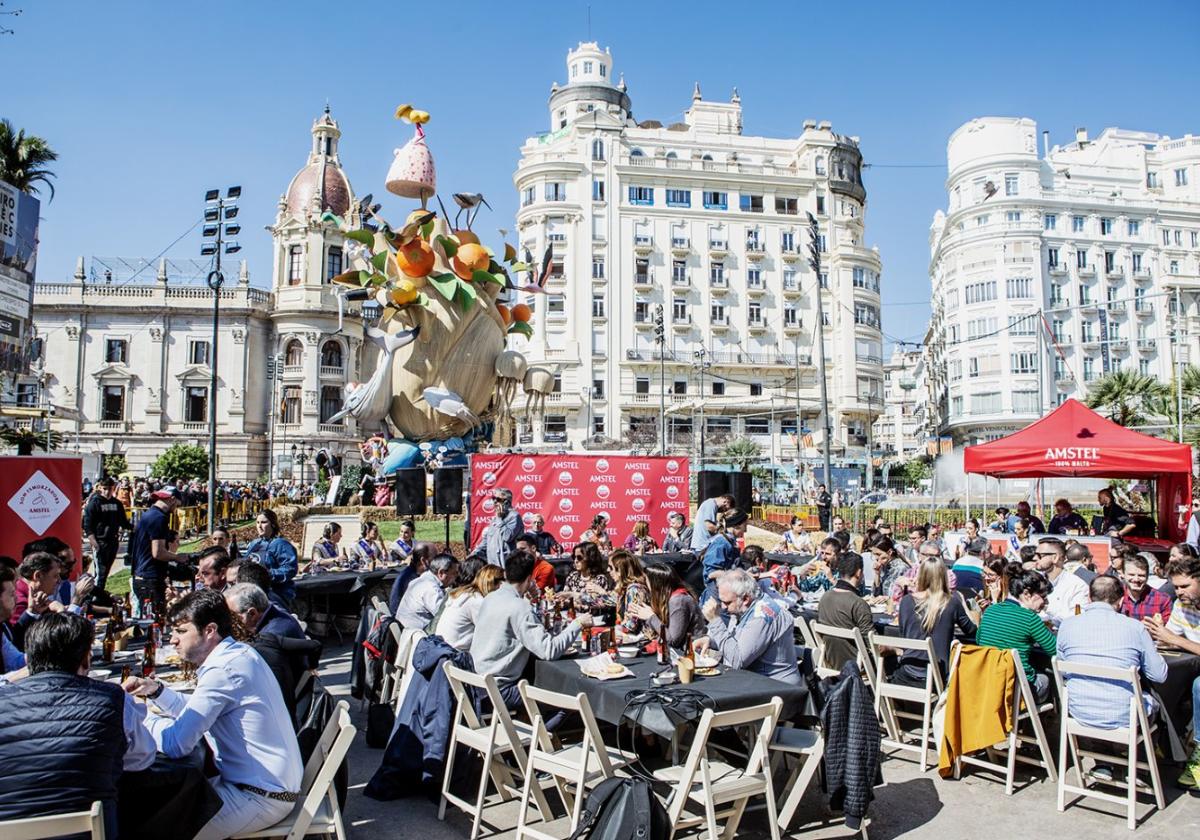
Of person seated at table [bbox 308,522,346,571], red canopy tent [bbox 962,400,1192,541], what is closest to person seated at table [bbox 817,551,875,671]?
person seated at table [bbox 308,522,346,571]

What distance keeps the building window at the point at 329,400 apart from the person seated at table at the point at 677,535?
46067 mm

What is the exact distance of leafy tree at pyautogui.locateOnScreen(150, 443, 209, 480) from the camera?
140 ft

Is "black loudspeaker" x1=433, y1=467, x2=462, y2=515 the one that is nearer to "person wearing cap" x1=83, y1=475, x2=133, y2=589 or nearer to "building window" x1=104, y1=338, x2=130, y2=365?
"person wearing cap" x1=83, y1=475, x2=133, y2=589

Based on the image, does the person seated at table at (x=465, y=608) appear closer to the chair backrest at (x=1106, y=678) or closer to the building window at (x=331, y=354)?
the chair backrest at (x=1106, y=678)

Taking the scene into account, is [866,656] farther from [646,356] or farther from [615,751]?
[646,356]

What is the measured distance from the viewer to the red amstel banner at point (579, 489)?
14500mm

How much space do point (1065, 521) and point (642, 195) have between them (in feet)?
167

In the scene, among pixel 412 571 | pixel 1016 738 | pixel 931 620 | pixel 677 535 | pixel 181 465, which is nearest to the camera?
pixel 1016 738

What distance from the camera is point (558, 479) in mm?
14961

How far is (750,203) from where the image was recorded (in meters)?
64.2

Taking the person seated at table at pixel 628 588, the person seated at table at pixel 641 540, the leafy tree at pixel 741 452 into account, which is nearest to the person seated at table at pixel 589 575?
the person seated at table at pixel 628 588

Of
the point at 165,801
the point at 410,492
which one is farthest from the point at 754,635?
the point at 410,492

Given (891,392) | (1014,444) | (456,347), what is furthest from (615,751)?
(891,392)

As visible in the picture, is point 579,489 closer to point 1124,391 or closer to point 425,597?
point 425,597
